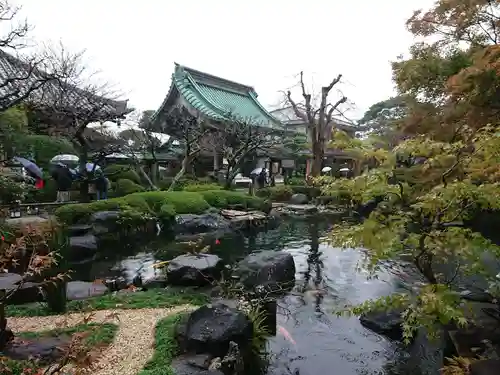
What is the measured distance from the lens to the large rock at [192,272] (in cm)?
756

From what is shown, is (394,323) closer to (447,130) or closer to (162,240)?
(447,130)

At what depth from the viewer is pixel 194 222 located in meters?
14.3

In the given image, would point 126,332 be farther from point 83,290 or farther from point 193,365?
point 83,290

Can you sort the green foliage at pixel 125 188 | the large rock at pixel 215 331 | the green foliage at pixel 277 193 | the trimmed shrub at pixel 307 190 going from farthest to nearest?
the trimmed shrub at pixel 307 190 → the green foliage at pixel 277 193 → the green foliage at pixel 125 188 → the large rock at pixel 215 331

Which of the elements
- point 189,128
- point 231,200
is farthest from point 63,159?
point 189,128

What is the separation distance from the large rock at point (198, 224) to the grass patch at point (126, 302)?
7.22 m

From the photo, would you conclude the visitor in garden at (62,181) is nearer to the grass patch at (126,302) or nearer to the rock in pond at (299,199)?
the grass patch at (126,302)

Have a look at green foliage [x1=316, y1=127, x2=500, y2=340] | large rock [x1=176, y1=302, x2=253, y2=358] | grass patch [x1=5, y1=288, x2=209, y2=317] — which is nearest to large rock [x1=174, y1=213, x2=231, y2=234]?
grass patch [x1=5, y1=288, x2=209, y2=317]

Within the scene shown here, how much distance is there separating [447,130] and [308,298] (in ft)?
14.7

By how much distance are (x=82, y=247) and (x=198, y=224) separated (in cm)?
459

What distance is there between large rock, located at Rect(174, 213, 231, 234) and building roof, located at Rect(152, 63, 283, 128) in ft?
36.7

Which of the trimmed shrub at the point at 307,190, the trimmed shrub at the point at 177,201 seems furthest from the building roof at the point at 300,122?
the trimmed shrub at the point at 177,201

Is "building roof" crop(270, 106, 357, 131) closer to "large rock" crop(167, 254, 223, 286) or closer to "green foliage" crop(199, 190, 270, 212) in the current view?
"green foliage" crop(199, 190, 270, 212)

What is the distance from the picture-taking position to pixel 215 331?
4.63 meters
